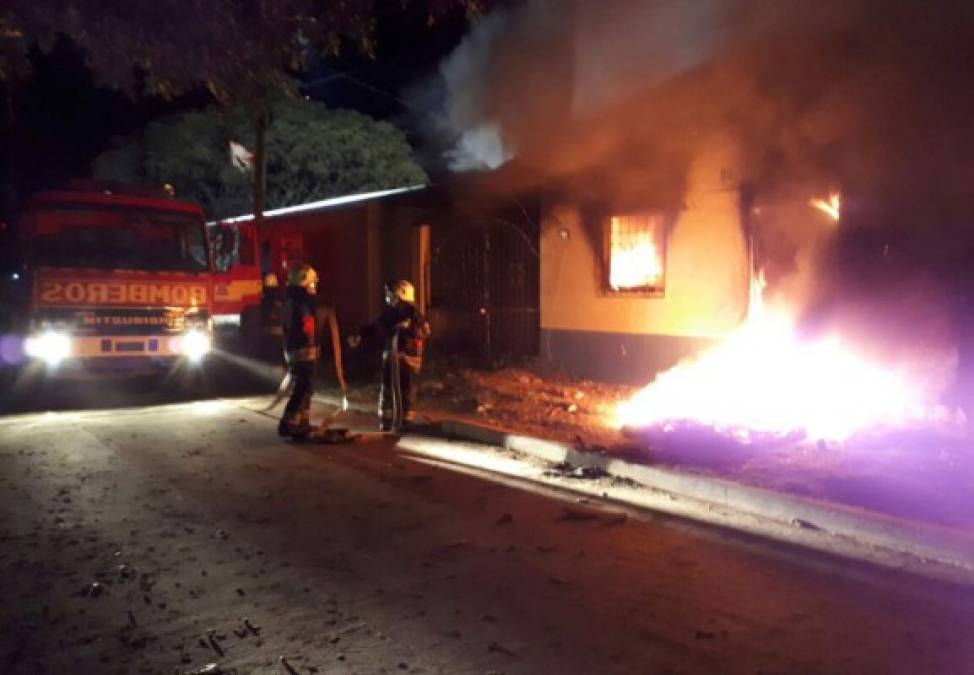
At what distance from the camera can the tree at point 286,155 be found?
75.7 ft

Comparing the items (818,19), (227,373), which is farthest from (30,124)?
(818,19)

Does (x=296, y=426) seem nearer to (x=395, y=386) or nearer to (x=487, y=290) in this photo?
(x=395, y=386)

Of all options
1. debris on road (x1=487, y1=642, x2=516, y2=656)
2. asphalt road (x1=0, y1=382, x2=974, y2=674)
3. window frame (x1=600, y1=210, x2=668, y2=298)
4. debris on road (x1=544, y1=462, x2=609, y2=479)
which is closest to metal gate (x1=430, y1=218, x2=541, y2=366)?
window frame (x1=600, y1=210, x2=668, y2=298)

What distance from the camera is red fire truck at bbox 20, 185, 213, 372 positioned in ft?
33.7

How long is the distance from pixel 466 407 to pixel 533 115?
689 cm

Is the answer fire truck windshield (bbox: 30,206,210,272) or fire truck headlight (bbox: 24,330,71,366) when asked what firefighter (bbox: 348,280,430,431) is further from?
fire truck headlight (bbox: 24,330,71,366)

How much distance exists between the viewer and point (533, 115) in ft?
49.0

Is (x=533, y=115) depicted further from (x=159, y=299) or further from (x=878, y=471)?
(x=878, y=471)

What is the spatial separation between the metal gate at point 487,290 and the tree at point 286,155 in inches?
352

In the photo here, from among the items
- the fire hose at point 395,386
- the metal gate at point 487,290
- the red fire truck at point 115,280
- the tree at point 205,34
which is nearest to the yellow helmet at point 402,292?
the fire hose at point 395,386

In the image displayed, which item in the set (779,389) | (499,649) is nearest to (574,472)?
(779,389)

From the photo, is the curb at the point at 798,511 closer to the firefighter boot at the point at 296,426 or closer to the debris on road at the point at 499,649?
the firefighter boot at the point at 296,426

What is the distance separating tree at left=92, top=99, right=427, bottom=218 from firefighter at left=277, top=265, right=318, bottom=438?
15260mm

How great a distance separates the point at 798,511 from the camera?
572 centimetres
